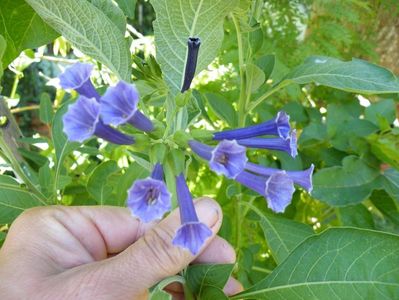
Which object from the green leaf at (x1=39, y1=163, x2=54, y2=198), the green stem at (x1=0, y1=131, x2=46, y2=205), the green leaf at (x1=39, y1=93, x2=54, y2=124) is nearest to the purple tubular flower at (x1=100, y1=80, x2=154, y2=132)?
the green stem at (x1=0, y1=131, x2=46, y2=205)

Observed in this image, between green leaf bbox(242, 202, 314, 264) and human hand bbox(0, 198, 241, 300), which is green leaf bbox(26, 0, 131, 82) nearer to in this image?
human hand bbox(0, 198, 241, 300)

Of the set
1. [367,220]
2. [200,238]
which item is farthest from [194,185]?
[200,238]

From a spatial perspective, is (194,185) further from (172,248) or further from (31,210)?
(172,248)

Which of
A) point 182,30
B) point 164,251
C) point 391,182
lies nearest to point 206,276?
point 164,251

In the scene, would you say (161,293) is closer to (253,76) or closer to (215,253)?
(215,253)

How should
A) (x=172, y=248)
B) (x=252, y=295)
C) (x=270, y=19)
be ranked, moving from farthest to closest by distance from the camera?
(x=270, y=19) < (x=252, y=295) < (x=172, y=248)

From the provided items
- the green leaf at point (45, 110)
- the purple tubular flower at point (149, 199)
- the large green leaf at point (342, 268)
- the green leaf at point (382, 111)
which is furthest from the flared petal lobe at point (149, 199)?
the green leaf at point (45, 110)
